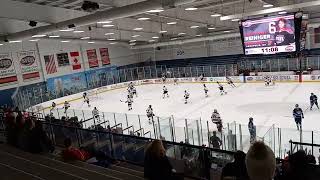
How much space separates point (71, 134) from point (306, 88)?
738 inches

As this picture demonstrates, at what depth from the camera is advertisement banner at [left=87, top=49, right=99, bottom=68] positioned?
120 feet

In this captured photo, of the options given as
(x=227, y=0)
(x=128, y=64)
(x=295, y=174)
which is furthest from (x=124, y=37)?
(x=295, y=174)

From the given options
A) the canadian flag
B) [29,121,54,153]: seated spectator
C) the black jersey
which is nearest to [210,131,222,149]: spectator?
the black jersey

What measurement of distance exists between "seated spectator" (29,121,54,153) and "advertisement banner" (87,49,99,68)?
103 ft

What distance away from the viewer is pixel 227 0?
653 inches

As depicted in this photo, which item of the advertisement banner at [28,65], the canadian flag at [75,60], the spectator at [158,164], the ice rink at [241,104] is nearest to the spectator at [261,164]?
the spectator at [158,164]

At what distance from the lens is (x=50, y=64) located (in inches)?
1238

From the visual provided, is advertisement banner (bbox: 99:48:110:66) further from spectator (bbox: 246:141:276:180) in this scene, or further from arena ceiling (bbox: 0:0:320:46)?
spectator (bbox: 246:141:276:180)

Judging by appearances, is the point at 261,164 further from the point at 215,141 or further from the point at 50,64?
the point at 50,64

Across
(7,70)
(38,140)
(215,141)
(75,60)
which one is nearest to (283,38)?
(215,141)

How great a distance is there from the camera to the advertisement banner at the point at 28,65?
2864 cm

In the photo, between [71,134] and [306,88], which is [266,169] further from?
[306,88]

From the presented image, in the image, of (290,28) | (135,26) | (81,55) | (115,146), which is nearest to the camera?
(115,146)

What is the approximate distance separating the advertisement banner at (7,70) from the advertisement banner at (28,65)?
93 centimetres
